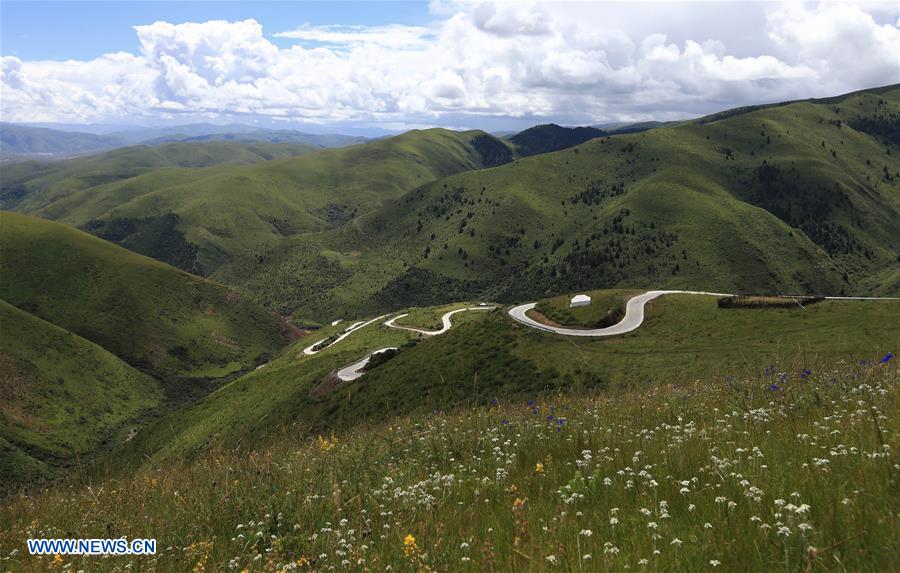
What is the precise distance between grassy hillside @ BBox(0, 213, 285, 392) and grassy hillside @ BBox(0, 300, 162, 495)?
14.5m

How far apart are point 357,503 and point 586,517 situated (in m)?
2.90

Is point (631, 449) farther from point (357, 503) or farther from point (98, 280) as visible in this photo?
point (98, 280)

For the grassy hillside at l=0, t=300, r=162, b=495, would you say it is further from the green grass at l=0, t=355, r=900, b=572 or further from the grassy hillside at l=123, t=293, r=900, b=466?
the green grass at l=0, t=355, r=900, b=572

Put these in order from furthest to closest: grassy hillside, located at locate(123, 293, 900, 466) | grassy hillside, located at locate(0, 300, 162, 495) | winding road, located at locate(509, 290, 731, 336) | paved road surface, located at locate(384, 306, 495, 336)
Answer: paved road surface, located at locate(384, 306, 495, 336) → grassy hillside, located at locate(0, 300, 162, 495) → winding road, located at locate(509, 290, 731, 336) → grassy hillside, located at locate(123, 293, 900, 466)

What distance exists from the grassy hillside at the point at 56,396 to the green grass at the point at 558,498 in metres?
109

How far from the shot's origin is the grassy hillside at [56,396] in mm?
101562

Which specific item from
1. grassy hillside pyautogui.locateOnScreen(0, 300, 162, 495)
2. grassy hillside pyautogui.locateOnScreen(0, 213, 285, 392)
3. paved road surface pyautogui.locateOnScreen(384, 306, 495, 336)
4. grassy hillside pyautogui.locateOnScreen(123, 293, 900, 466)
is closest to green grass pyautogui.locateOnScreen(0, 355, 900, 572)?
grassy hillside pyautogui.locateOnScreen(123, 293, 900, 466)

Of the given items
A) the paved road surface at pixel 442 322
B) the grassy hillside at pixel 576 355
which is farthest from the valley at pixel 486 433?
the paved road surface at pixel 442 322

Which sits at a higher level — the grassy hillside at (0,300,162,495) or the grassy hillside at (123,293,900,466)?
the grassy hillside at (123,293,900,466)

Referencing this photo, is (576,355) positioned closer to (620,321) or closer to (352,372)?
(620,321)

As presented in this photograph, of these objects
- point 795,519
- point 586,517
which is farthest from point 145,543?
point 795,519

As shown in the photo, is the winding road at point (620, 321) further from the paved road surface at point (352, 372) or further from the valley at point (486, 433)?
the paved road surface at point (352, 372)

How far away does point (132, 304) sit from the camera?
16825 centimetres

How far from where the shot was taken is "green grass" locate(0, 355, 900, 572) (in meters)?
3.70
